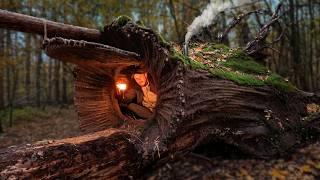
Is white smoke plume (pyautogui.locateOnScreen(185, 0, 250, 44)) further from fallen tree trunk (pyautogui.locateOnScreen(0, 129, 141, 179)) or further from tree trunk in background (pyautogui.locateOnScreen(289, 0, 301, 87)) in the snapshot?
tree trunk in background (pyautogui.locateOnScreen(289, 0, 301, 87))

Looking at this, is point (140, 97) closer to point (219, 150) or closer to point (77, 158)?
point (219, 150)

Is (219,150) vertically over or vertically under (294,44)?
under

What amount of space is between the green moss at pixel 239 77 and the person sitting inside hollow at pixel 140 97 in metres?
2.01

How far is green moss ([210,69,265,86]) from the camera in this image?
16.3 feet

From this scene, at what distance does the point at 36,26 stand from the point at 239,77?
301cm

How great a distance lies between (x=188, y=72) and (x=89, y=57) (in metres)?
1.43

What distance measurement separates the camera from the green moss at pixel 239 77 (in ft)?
16.3

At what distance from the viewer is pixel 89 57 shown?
4734mm

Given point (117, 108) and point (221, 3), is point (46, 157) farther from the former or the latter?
point (221, 3)

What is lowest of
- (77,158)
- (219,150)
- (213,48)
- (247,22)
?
(219,150)

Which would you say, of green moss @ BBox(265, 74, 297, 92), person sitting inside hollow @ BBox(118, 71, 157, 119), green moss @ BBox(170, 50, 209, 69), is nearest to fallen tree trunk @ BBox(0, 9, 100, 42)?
green moss @ BBox(170, 50, 209, 69)

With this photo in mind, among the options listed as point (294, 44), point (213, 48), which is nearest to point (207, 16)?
point (213, 48)

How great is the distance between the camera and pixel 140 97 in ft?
23.2

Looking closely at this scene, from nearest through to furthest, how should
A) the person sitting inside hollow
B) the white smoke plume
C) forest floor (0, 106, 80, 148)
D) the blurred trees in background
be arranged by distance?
the person sitting inside hollow → the white smoke plume → forest floor (0, 106, 80, 148) → the blurred trees in background
